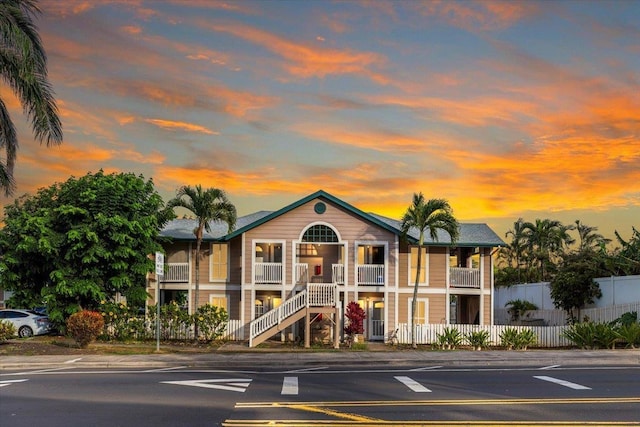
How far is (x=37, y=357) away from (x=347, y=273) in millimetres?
15306

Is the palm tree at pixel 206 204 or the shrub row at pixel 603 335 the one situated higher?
the palm tree at pixel 206 204

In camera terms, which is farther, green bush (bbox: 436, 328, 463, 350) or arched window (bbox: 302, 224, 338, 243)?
arched window (bbox: 302, 224, 338, 243)

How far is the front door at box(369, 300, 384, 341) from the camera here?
35.0m

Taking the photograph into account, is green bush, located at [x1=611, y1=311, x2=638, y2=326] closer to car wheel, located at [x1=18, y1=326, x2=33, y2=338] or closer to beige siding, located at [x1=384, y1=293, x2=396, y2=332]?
beige siding, located at [x1=384, y1=293, x2=396, y2=332]

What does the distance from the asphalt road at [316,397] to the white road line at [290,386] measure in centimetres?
2

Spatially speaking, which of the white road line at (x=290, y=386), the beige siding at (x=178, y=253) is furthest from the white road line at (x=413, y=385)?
the beige siding at (x=178, y=253)

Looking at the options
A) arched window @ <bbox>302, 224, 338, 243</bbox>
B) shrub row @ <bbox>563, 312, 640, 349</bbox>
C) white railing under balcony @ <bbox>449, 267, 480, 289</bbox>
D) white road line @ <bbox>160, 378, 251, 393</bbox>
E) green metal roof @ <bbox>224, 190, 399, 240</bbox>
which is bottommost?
white road line @ <bbox>160, 378, 251, 393</bbox>

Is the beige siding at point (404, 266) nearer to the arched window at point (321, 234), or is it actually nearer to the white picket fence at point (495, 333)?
the arched window at point (321, 234)

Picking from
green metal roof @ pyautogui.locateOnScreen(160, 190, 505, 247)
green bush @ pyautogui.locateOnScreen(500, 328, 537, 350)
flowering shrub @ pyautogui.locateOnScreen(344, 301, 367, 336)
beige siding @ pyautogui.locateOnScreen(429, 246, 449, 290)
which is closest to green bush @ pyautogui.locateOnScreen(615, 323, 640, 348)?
green bush @ pyautogui.locateOnScreen(500, 328, 537, 350)

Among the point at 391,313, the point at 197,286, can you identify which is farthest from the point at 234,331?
the point at 391,313

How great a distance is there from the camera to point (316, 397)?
14.7 metres

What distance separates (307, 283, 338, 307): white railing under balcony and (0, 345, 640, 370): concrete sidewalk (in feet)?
20.6

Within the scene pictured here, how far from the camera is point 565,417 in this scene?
40.1 ft

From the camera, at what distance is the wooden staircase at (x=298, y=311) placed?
3039cm
